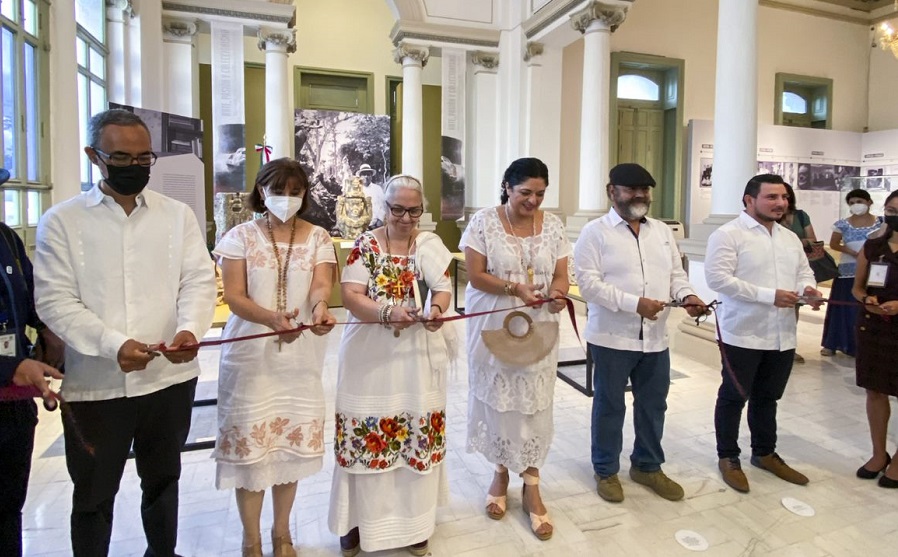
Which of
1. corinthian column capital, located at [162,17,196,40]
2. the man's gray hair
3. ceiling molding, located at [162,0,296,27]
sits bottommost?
the man's gray hair

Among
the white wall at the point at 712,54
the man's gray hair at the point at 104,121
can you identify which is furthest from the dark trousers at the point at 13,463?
the white wall at the point at 712,54

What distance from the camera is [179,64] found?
8508 mm

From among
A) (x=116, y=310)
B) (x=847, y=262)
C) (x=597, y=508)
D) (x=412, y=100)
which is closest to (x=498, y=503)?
(x=597, y=508)

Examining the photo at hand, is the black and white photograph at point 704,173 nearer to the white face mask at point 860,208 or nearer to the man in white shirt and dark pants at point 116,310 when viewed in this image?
the white face mask at point 860,208

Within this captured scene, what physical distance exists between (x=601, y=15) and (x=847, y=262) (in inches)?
186

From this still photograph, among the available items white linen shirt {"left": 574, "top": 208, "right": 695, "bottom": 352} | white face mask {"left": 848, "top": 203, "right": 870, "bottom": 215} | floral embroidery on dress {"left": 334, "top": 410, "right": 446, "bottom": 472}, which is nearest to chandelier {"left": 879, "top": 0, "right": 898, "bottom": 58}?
white face mask {"left": 848, "top": 203, "right": 870, "bottom": 215}

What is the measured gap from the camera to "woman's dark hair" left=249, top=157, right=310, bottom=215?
2057 mm

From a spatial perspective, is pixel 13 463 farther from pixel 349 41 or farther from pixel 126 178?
pixel 349 41

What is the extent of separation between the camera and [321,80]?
458 inches

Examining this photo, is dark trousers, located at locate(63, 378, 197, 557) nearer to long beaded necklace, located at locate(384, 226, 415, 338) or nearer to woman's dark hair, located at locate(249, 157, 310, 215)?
woman's dark hair, located at locate(249, 157, 310, 215)

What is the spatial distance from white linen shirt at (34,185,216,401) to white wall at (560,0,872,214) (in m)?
9.07

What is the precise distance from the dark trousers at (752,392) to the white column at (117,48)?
7750mm

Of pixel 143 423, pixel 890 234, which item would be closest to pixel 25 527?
pixel 143 423

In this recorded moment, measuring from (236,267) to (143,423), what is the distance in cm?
59
